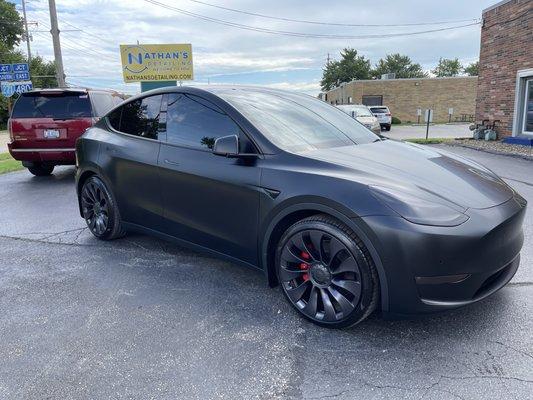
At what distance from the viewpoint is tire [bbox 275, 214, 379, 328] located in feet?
8.62

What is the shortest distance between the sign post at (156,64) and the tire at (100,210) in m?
18.6

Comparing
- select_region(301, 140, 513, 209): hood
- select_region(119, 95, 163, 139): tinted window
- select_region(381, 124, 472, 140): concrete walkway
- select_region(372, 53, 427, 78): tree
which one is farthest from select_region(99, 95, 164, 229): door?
select_region(372, 53, 427, 78): tree

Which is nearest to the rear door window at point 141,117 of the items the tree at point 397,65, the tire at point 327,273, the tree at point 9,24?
the tire at point 327,273

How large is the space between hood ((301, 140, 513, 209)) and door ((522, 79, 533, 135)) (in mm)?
12410

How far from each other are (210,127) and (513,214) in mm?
2287

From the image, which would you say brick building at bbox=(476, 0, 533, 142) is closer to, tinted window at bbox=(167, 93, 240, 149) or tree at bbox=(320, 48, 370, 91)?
tinted window at bbox=(167, 93, 240, 149)

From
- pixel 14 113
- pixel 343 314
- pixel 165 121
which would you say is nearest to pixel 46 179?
pixel 14 113

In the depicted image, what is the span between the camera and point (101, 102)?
8523 mm

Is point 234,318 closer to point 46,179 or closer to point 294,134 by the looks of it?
point 294,134

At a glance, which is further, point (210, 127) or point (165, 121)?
point (165, 121)

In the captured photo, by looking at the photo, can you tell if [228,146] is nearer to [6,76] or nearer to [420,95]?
[6,76]

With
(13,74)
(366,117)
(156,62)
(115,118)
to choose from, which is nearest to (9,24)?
(156,62)

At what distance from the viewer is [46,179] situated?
904 centimetres

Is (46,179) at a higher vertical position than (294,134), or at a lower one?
lower
